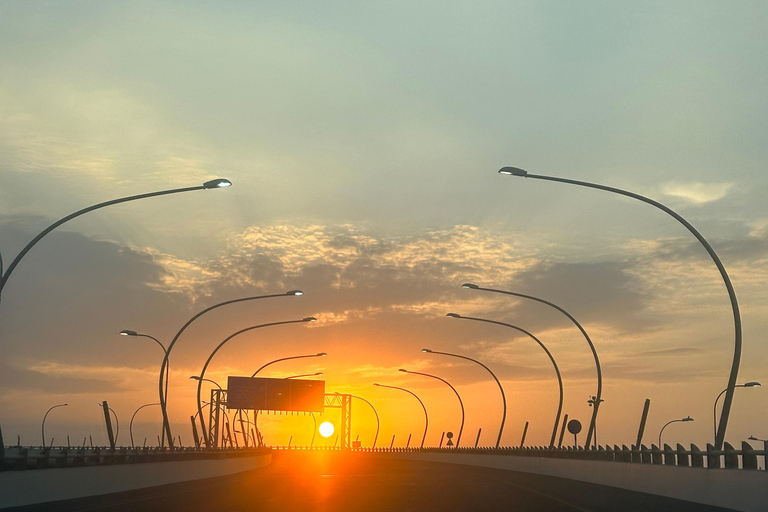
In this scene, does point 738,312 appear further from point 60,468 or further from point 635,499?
point 60,468

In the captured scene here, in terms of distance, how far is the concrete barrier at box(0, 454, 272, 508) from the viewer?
930 inches

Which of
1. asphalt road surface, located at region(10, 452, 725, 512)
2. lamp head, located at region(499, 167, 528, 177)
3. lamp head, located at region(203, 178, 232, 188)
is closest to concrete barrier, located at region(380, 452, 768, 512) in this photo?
asphalt road surface, located at region(10, 452, 725, 512)

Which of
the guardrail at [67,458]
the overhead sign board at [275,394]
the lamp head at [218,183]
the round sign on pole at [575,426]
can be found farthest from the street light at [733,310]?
the overhead sign board at [275,394]

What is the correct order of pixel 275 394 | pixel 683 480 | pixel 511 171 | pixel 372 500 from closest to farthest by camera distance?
pixel 372 500 → pixel 683 480 → pixel 511 171 → pixel 275 394

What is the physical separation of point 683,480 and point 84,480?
53.3 feet

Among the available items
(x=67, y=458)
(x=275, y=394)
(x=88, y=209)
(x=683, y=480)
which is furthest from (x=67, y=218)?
(x=275, y=394)

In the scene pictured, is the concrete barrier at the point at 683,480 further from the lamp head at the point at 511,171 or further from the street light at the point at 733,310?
the lamp head at the point at 511,171

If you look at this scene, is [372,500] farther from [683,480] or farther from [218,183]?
[218,183]

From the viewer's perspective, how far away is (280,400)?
102 metres

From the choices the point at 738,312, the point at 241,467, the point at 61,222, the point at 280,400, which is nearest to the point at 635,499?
the point at 738,312

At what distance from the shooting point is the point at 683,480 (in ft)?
89.5

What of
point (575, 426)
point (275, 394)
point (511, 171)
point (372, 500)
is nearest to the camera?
point (372, 500)

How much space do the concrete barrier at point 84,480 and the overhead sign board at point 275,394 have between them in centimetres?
5434

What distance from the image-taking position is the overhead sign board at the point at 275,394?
9981 cm
